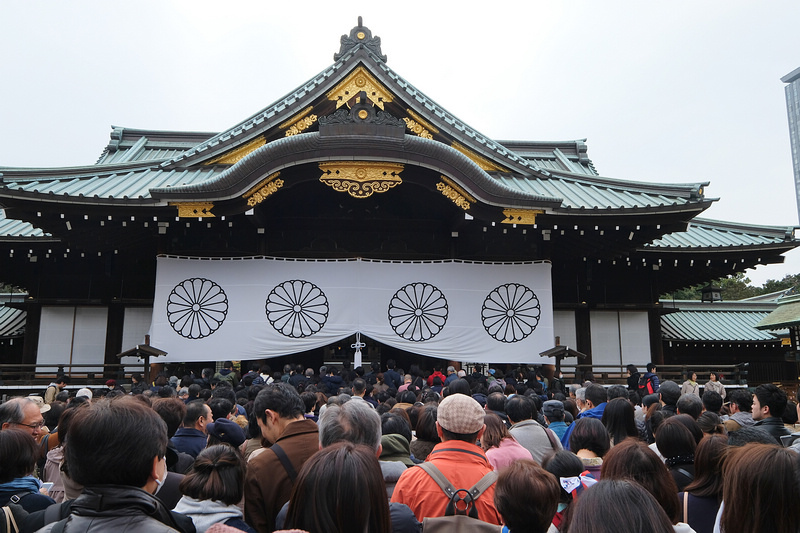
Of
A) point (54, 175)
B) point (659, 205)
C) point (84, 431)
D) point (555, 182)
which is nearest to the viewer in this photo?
point (84, 431)

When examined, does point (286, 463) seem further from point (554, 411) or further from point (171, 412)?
point (554, 411)

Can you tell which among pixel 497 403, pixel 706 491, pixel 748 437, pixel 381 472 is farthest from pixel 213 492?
pixel 497 403

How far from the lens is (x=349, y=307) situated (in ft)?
37.1

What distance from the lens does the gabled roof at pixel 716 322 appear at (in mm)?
15016

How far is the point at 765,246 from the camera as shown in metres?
11.6

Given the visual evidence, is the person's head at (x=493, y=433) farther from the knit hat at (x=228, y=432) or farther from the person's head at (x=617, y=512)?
the person's head at (x=617, y=512)

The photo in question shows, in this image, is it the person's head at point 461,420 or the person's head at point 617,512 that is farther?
the person's head at point 461,420

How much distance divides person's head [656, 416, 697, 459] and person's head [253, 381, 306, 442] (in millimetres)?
2171

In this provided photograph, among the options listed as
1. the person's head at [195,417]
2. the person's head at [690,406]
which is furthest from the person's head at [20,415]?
the person's head at [690,406]

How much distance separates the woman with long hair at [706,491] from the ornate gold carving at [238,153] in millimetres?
10152

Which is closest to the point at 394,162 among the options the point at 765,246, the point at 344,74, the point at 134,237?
the point at 344,74

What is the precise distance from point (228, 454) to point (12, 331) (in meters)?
13.5

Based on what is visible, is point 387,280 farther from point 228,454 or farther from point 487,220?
point 228,454

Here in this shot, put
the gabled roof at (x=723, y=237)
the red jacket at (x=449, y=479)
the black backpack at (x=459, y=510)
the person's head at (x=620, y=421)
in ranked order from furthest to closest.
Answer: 1. the gabled roof at (x=723, y=237)
2. the person's head at (x=620, y=421)
3. the red jacket at (x=449, y=479)
4. the black backpack at (x=459, y=510)
